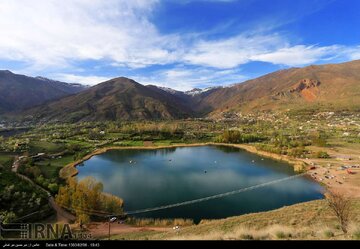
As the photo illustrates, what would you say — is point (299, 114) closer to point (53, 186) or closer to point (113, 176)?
point (113, 176)

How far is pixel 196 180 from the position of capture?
150ft

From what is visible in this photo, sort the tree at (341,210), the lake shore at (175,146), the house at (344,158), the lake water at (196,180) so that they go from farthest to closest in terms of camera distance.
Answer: the house at (344,158)
the lake shore at (175,146)
the lake water at (196,180)
the tree at (341,210)

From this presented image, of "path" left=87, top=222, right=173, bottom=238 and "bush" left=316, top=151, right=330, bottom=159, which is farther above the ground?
"bush" left=316, top=151, right=330, bottom=159

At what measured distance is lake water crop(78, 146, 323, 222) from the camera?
1315 inches

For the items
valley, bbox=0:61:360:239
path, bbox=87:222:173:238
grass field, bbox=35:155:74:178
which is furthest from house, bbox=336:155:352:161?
grass field, bbox=35:155:74:178

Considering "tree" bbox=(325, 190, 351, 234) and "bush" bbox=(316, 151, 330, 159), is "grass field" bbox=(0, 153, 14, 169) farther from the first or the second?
"bush" bbox=(316, 151, 330, 159)

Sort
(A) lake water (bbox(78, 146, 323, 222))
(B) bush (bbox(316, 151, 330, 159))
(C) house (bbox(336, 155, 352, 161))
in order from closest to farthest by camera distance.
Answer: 1. (A) lake water (bbox(78, 146, 323, 222))
2. (C) house (bbox(336, 155, 352, 161))
3. (B) bush (bbox(316, 151, 330, 159))

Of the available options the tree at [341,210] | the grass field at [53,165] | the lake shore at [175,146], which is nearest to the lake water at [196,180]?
the lake shore at [175,146]

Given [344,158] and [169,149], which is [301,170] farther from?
[169,149]

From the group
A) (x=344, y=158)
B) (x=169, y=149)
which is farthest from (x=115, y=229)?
(x=169, y=149)

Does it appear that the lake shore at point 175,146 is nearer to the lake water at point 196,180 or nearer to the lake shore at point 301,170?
the lake shore at point 301,170

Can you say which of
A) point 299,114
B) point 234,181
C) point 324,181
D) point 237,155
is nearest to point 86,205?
point 234,181

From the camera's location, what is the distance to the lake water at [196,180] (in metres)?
33.4
